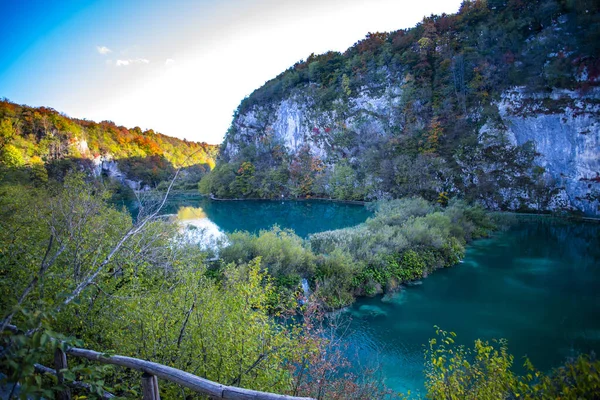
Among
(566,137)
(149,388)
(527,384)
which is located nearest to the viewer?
(149,388)

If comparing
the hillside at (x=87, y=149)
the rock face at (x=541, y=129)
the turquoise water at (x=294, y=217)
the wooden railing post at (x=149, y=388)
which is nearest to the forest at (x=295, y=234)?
the wooden railing post at (x=149, y=388)

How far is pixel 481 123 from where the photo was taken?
3816 cm

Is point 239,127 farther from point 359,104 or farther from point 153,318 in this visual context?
point 153,318

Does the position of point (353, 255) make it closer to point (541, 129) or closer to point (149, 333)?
point (149, 333)

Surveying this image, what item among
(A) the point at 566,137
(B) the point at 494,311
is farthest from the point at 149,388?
(A) the point at 566,137

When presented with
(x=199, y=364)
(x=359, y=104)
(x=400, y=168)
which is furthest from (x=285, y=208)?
(x=199, y=364)

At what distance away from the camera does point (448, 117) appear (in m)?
42.2

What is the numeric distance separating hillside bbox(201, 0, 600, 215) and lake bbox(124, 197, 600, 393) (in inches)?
510

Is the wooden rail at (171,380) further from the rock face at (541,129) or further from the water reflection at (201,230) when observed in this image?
the rock face at (541,129)

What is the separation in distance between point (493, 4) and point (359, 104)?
2366 cm

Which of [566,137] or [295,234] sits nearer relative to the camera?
[295,234]

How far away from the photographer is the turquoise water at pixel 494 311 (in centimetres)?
1005

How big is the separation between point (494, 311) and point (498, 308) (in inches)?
17.2

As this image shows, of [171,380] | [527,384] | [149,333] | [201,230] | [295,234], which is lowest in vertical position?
[295,234]
